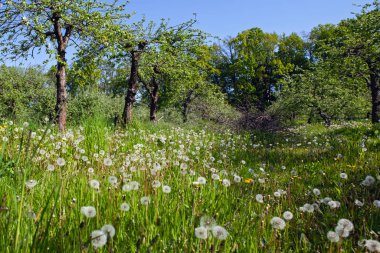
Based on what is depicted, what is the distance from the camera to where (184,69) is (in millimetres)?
22578

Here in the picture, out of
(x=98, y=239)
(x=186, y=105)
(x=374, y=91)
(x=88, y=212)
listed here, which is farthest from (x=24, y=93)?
(x=98, y=239)

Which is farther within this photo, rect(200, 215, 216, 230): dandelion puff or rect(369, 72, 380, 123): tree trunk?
rect(369, 72, 380, 123): tree trunk

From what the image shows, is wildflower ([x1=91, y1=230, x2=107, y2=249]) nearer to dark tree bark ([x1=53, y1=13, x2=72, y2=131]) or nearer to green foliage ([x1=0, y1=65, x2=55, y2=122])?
dark tree bark ([x1=53, y1=13, x2=72, y2=131])

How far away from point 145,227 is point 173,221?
0.28 metres

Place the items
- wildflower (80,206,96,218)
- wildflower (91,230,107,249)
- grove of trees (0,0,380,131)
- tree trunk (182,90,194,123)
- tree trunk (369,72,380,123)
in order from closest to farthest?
wildflower (91,230,107,249), wildflower (80,206,96,218), grove of trees (0,0,380,131), tree trunk (369,72,380,123), tree trunk (182,90,194,123)

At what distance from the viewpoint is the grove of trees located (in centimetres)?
1380

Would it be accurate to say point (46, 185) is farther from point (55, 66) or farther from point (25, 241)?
point (55, 66)

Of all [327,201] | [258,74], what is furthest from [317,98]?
[258,74]

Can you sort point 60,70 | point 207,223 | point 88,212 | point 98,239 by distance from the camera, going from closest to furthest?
point 98,239, point 88,212, point 207,223, point 60,70

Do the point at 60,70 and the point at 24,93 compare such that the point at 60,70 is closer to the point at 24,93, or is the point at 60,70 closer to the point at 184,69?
the point at 184,69

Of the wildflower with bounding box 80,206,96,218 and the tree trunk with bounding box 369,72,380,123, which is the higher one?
the tree trunk with bounding box 369,72,380,123

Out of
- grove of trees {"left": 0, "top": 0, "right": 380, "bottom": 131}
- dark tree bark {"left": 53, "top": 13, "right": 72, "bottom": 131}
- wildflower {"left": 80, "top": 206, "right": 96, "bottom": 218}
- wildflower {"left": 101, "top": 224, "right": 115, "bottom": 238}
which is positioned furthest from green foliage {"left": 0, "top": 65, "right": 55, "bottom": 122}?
wildflower {"left": 101, "top": 224, "right": 115, "bottom": 238}

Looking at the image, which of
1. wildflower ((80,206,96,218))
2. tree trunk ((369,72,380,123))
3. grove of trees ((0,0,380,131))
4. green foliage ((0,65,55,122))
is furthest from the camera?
green foliage ((0,65,55,122))

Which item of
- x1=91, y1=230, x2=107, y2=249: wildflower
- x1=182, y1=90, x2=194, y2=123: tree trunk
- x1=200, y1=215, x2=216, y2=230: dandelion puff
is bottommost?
x1=200, y1=215, x2=216, y2=230: dandelion puff
